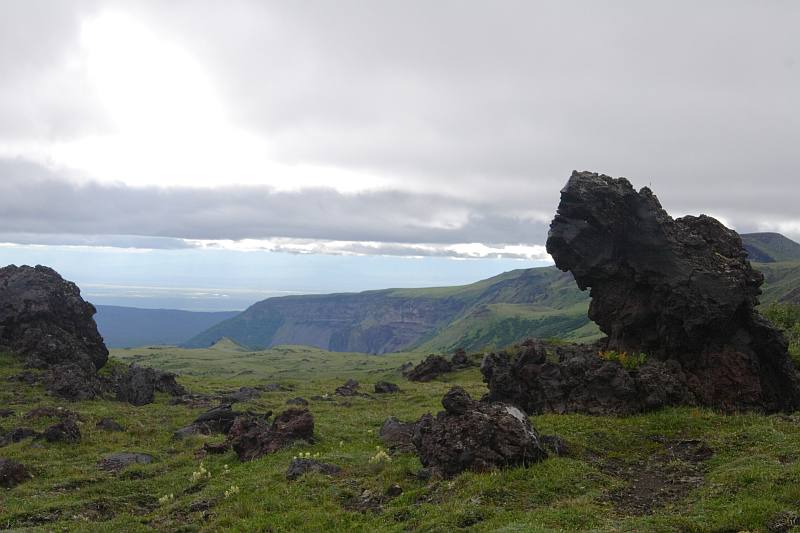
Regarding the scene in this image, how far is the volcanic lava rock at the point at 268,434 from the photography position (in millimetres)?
35344

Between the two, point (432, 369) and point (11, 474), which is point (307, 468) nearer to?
point (11, 474)

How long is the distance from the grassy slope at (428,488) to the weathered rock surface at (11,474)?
0.72 m

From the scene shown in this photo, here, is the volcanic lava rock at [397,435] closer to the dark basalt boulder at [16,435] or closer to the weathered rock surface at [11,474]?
the weathered rock surface at [11,474]

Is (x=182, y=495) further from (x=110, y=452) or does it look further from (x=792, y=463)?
(x=792, y=463)

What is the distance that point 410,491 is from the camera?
25.2 m

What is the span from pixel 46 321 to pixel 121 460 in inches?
1765

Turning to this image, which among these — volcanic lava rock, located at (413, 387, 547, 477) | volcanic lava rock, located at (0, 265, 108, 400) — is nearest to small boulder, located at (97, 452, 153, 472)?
volcanic lava rock, located at (413, 387, 547, 477)

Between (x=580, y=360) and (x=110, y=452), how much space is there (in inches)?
1278

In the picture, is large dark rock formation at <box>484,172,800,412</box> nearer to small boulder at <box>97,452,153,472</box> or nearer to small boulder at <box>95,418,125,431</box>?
small boulder at <box>97,452,153,472</box>

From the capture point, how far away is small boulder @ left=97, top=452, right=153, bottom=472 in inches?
1385

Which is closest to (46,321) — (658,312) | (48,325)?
(48,325)

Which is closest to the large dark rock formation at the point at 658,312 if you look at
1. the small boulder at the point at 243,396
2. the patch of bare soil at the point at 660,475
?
the patch of bare soil at the point at 660,475

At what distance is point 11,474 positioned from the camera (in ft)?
104

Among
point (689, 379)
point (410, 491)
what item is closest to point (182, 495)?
point (410, 491)
